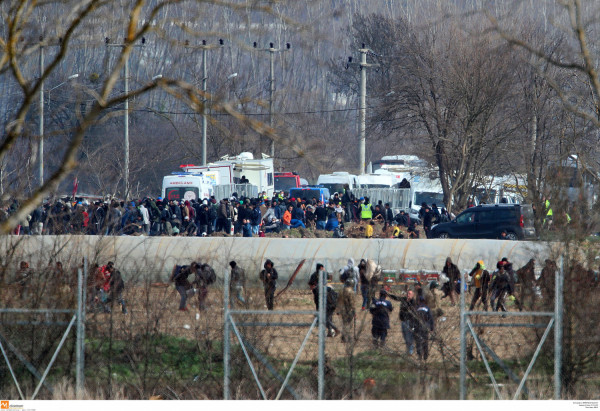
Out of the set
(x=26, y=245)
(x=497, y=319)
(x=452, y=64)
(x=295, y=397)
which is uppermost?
(x=452, y=64)

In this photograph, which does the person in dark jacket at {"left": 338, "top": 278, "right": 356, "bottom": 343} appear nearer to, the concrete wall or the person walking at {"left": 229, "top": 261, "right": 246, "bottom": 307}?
the person walking at {"left": 229, "top": 261, "right": 246, "bottom": 307}

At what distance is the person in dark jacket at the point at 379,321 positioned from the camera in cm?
1197

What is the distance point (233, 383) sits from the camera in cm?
1154

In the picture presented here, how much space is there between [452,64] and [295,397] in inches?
1064

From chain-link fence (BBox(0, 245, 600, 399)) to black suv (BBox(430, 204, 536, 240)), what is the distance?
16.1 meters

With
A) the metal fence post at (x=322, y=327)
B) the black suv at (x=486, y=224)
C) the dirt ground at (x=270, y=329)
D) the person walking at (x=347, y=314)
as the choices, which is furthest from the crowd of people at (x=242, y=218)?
the metal fence post at (x=322, y=327)

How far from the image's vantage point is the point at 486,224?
28688 mm

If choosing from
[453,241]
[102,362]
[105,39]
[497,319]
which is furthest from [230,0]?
[453,241]

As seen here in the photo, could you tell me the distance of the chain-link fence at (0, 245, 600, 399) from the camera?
1155cm

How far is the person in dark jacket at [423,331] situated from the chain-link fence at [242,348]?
42mm

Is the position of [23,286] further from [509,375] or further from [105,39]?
[509,375]

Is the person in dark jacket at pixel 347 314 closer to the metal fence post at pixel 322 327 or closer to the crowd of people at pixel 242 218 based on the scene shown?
the metal fence post at pixel 322 327

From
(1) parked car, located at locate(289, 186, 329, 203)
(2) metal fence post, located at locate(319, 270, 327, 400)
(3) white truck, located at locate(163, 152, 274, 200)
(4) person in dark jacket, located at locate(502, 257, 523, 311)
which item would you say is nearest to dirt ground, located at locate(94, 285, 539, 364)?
(4) person in dark jacket, located at locate(502, 257, 523, 311)

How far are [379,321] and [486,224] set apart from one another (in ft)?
57.2
